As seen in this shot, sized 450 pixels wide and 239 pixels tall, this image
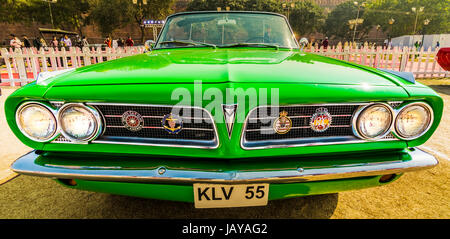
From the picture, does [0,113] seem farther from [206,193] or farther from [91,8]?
[91,8]

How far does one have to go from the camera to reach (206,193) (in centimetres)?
129

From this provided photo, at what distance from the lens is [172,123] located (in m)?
1.35

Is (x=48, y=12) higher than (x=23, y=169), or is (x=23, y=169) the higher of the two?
(x=48, y=12)

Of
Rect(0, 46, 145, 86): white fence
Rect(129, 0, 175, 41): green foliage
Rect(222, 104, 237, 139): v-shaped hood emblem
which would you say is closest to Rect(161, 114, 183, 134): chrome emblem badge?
Rect(222, 104, 237, 139): v-shaped hood emblem

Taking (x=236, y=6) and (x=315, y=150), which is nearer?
(x=315, y=150)

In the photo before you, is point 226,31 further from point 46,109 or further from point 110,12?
point 110,12

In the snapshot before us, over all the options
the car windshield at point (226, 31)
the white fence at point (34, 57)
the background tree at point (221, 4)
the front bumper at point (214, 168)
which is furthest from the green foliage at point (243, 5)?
the front bumper at point (214, 168)

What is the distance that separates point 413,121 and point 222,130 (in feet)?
3.62

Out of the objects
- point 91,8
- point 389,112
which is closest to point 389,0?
point 91,8

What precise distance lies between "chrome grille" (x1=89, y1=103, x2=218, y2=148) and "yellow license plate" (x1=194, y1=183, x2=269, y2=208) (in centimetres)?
22

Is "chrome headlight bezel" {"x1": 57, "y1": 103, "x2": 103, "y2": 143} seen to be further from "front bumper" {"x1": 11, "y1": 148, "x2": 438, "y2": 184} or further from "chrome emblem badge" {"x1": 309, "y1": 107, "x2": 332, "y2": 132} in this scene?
"chrome emblem badge" {"x1": 309, "y1": 107, "x2": 332, "y2": 132}

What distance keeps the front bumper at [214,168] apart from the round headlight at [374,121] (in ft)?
0.41

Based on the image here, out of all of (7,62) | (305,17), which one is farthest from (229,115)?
(305,17)
